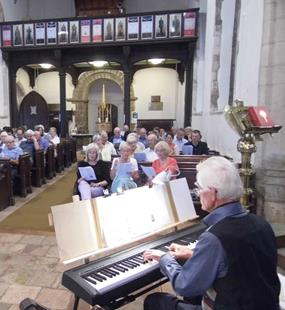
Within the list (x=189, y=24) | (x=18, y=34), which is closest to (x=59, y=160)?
(x=18, y=34)

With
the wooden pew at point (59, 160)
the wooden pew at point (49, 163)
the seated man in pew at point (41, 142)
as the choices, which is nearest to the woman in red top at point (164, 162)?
the seated man in pew at point (41, 142)

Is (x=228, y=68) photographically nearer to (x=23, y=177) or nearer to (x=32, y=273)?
(x=23, y=177)

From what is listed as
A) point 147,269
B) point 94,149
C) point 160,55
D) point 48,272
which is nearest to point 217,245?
point 147,269

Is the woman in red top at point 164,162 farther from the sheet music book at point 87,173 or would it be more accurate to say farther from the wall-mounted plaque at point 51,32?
the wall-mounted plaque at point 51,32

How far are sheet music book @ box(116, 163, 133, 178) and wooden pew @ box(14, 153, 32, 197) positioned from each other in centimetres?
244

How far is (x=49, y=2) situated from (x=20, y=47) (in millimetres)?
4621

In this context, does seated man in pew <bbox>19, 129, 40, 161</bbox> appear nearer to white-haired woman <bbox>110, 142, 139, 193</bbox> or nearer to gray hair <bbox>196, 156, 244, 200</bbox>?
white-haired woman <bbox>110, 142, 139, 193</bbox>

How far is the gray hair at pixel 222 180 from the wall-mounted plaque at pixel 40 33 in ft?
34.8

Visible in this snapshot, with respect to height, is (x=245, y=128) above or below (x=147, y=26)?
below

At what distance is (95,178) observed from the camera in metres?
4.16

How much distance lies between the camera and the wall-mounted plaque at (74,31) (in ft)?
33.7

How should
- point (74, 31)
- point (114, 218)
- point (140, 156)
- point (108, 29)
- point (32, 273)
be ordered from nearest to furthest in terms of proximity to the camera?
point (114, 218) < point (32, 273) < point (140, 156) < point (108, 29) < point (74, 31)

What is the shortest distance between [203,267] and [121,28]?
32.6 feet

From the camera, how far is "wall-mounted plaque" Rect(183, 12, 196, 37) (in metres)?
9.61
